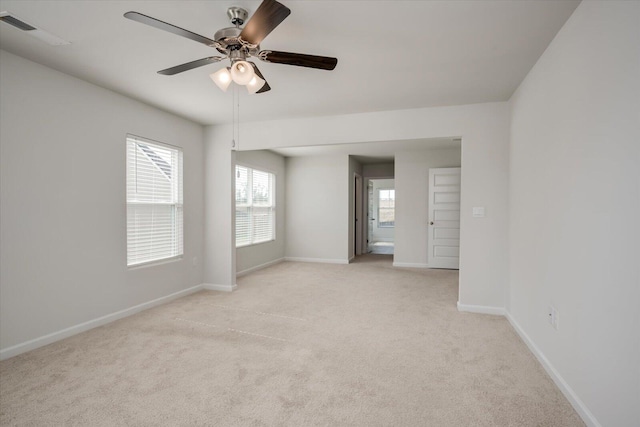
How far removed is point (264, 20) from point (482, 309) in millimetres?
3754

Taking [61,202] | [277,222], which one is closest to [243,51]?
[61,202]

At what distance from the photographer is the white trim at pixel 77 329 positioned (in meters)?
2.66

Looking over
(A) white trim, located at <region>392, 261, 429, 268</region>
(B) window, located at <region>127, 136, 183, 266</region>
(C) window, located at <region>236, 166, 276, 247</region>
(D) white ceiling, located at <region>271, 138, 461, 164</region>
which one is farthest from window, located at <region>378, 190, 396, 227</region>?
(B) window, located at <region>127, 136, 183, 266</region>

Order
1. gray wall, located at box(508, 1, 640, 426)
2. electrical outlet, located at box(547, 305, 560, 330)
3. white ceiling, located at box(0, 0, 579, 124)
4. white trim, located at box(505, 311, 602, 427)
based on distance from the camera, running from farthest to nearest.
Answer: electrical outlet, located at box(547, 305, 560, 330), white ceiling, located at box(0, 0, 579, 124), white trim, located at box(505, 311, 602, 427), gray wall, located at box(508, 1, 640, 426)

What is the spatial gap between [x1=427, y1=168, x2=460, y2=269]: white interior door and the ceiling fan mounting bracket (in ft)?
17.5

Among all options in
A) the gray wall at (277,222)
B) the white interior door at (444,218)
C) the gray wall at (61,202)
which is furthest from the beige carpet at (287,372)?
the white interior door at (444,218)

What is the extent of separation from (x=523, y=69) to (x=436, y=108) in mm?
1136

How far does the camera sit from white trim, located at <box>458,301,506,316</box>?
3785 millimetres

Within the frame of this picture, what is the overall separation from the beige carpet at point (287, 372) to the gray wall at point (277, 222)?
204cm

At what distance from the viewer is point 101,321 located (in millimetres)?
3359

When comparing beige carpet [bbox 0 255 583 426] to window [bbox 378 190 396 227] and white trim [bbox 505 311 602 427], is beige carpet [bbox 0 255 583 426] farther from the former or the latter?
window [bbox 378 190 396 227]

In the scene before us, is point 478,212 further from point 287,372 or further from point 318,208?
point 318,208

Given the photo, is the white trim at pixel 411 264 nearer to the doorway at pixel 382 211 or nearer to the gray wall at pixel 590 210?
the gray wall at pixel 590 210

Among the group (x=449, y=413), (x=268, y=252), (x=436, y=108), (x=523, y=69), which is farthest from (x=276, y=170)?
(x=449, y=413)
